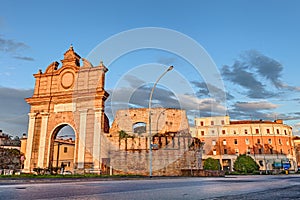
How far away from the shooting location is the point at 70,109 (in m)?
27.9

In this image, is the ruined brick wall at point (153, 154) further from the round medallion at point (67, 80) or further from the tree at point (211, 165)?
the tree at point (211, 165)

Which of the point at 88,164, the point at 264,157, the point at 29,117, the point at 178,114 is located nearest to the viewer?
the point at 88,164

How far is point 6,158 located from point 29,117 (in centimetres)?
647

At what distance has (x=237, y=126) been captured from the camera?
181ft

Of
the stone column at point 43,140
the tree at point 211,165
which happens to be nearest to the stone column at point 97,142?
the stone column at point 43,140

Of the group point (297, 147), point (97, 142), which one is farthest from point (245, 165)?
point (297, 147)

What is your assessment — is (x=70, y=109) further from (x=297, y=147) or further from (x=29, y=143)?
(x=297, y=147)

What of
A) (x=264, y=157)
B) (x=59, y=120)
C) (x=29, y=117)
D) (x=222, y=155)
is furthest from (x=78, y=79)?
(x=264, y=157)

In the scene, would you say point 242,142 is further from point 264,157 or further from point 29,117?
point 29,117

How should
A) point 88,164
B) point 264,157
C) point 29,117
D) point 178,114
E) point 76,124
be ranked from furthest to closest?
point 264,157, point 178,114, point 29,117, point 76,124, point 88,164

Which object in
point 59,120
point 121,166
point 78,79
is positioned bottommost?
point 121,166

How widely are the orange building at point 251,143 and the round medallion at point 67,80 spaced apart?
115 ft

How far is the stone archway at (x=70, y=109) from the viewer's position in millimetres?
26125

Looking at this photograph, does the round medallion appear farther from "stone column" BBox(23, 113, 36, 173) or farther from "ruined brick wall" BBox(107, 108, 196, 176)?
"ruined brick wall" BBox(107, 108, 196, 176)
